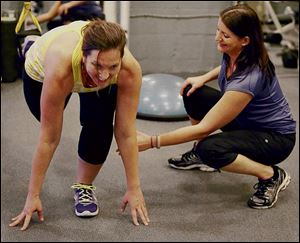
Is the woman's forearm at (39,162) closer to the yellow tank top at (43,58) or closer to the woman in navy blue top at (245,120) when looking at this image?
the yellow tank top at (43,58)

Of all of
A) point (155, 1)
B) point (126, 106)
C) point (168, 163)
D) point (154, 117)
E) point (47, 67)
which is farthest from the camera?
point (155, 1)

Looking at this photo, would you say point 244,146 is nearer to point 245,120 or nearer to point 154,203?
point 245,120

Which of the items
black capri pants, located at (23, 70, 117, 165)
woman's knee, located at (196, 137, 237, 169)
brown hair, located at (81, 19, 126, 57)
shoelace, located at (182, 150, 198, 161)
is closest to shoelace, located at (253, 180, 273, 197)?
woman's knee, located at (196, 137, 237, 169)

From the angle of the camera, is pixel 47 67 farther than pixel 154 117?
No

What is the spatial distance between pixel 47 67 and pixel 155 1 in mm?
2480

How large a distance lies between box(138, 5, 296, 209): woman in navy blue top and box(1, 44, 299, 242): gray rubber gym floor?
13 cm

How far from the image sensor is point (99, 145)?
1853 mm

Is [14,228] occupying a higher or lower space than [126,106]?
lower

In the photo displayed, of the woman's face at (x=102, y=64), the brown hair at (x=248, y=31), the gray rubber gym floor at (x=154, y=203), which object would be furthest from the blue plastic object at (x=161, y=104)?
the woman's face at (x=102, y=64)

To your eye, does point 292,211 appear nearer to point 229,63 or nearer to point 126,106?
point 229,63

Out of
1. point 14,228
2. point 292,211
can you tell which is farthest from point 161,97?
point 14,228

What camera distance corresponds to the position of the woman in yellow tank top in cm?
143

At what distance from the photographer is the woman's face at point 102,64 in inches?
55.1

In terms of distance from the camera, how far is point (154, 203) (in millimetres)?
2027
